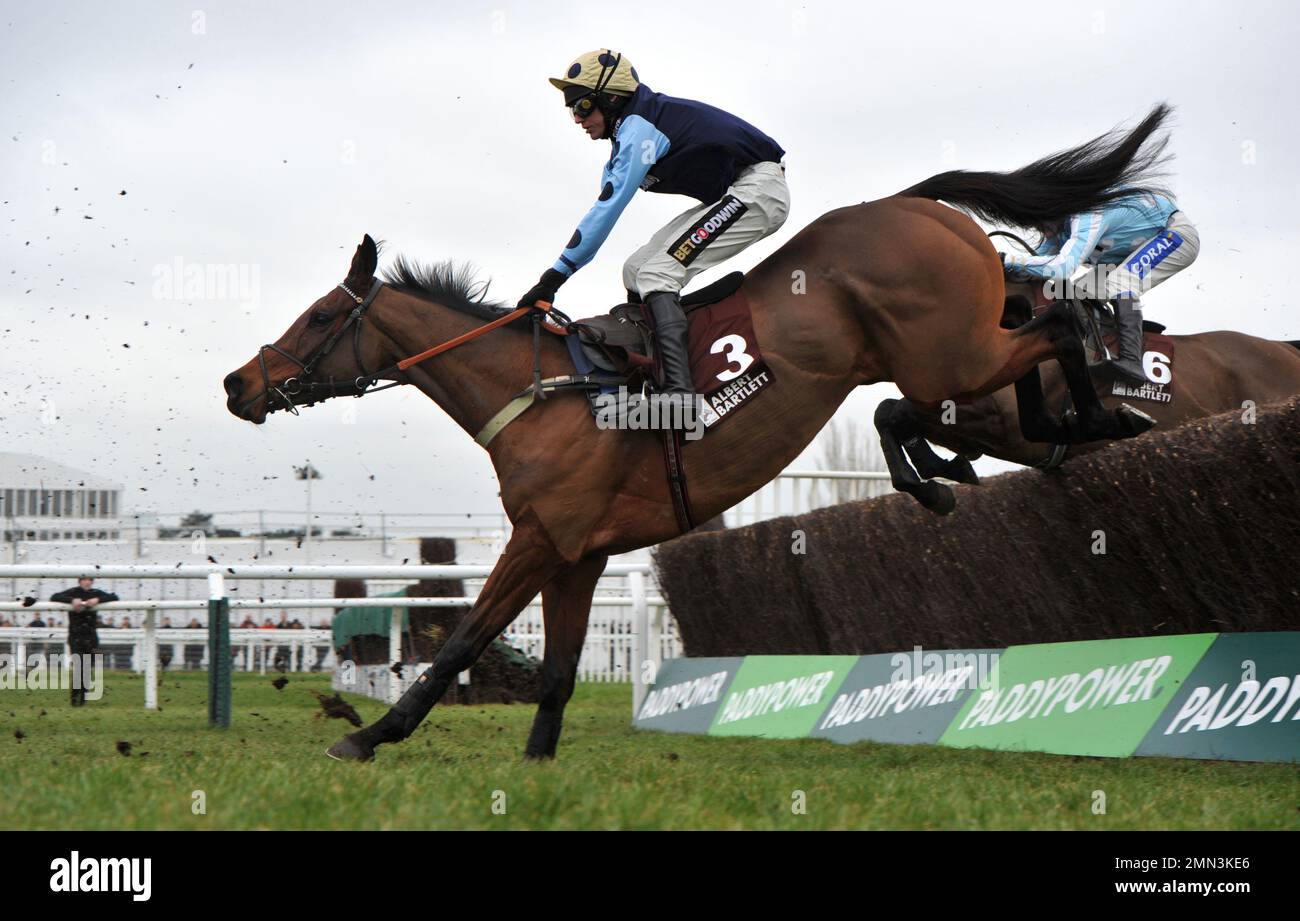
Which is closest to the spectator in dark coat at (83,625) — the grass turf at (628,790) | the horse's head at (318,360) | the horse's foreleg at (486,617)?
the grass turf at (628,790)

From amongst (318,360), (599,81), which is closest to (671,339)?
(599,81)

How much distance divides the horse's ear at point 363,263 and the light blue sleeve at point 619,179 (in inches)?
35.7

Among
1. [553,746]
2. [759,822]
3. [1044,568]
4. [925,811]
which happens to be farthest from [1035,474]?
[759,822]

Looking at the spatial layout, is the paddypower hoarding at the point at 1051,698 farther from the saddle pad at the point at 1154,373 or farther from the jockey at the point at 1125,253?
the jockey at the point at 1125,253

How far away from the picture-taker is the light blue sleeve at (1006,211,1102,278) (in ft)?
21.6

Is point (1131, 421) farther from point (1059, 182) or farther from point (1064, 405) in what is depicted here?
point (1059, 182)

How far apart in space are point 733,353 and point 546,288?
33.0 inches

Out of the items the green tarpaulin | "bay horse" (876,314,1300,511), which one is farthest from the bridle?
the green tarpaulin

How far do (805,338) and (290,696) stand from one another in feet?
26.1

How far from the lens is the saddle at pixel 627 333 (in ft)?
18.0

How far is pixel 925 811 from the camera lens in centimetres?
365

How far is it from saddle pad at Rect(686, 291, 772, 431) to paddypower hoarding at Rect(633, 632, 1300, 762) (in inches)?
82.0
